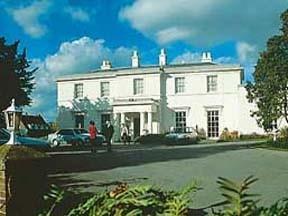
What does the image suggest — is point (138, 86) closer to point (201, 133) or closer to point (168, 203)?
point (201, 133)

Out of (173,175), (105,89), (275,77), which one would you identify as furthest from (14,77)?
(105,89)

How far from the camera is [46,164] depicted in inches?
211

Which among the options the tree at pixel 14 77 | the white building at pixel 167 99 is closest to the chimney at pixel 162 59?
the white building at pixel 167 99

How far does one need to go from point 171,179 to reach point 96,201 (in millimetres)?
13500

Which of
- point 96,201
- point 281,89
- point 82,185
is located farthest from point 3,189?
point 281,89

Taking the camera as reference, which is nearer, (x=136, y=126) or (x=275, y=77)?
(x=275, y=77)

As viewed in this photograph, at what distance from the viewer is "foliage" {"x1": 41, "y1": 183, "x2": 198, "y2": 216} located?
3088mm

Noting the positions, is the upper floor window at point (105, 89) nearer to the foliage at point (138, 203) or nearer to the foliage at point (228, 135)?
the foliage at point (228, 135)

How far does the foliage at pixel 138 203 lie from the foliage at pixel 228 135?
168ft

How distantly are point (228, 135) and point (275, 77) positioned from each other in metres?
16.4

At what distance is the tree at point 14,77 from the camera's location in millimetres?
36688

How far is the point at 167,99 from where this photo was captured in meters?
60.9

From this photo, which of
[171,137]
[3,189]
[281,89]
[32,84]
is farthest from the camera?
[171,137]

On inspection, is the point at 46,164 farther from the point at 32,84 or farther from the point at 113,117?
the point at 113,117
